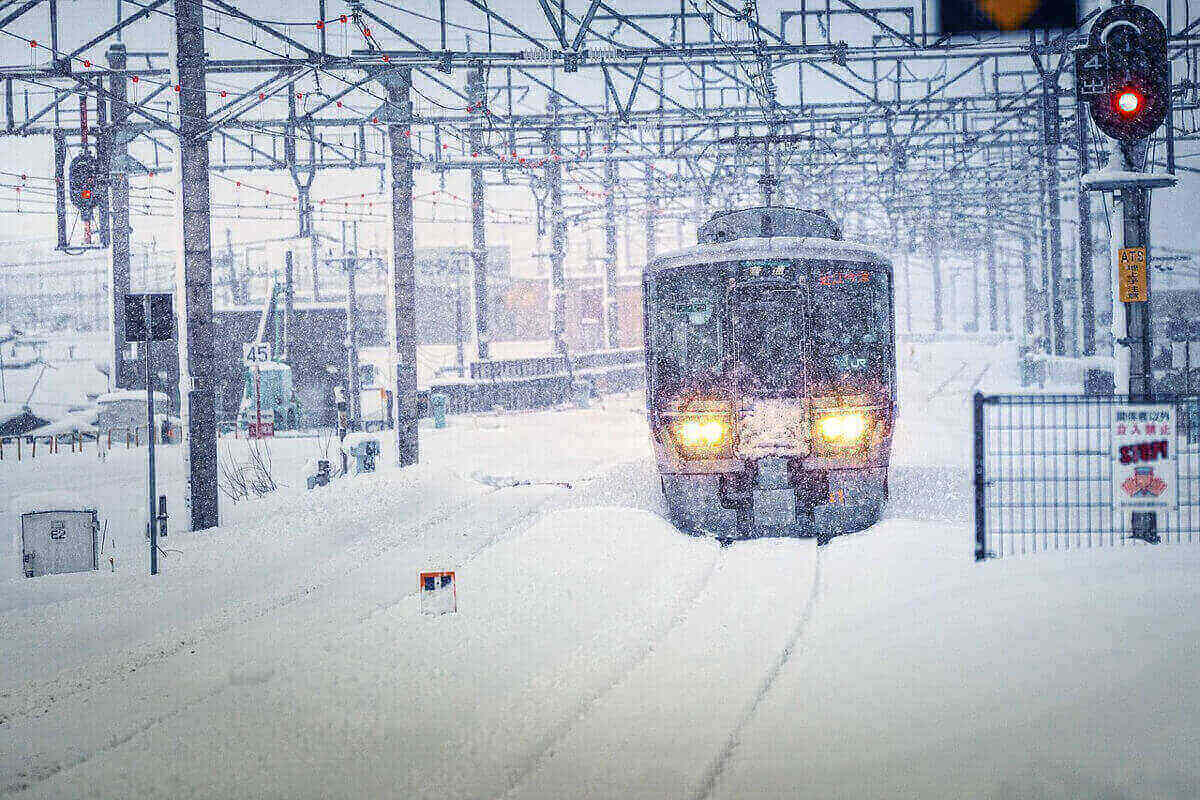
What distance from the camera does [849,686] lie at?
582 cm

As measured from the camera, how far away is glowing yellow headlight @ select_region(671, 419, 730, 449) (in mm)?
10570

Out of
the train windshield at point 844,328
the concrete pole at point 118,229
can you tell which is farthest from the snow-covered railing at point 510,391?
the train windshield at point 844,328

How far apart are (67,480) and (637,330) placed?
46.0 metres

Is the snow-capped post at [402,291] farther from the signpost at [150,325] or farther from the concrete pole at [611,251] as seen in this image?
the concrete pole at [611,251]

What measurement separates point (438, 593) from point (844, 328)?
17.7 feet

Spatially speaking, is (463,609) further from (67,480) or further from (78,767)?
(67,480)

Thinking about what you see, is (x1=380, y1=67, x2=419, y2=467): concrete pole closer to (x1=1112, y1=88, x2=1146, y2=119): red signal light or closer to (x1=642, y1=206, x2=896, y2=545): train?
(x1=642, y1=206, x2=896, y2=545): train

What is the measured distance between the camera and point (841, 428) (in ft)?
34.5

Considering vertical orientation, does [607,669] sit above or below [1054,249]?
below

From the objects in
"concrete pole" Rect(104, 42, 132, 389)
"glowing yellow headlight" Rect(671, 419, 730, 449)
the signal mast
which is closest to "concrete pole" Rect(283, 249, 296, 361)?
"concrete pole" Rect(104, 42, 132, 389)

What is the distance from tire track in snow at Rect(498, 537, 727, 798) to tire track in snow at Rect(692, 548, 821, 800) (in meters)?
0.81

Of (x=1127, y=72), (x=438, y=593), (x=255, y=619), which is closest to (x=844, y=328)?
(x=1127, y=72)

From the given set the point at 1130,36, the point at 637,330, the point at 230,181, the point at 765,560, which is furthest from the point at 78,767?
the point at 637,330

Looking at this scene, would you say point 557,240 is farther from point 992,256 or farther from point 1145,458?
point 992,256
